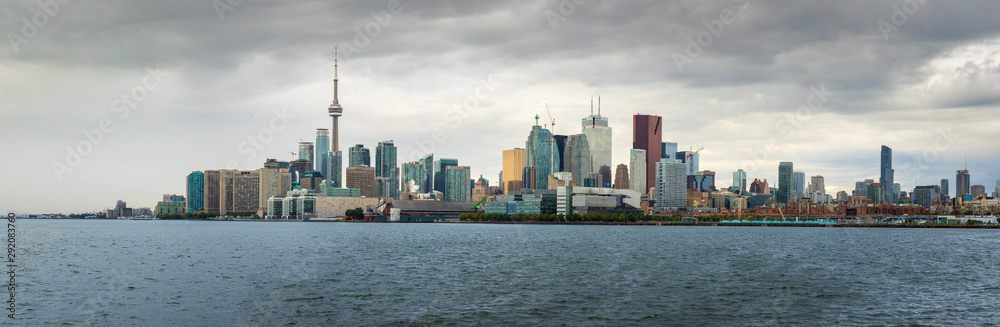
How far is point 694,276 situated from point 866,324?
28.6 meters

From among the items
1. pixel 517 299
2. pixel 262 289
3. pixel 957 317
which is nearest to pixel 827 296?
pixel 957 317

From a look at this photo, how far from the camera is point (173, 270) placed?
7956cm

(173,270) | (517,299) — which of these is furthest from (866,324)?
(173,270)

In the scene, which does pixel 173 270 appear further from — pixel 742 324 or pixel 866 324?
pixel 866 324

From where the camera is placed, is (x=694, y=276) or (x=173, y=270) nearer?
(x=694, y=276)

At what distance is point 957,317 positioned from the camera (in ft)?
163

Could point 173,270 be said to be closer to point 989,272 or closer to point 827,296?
point 827,296

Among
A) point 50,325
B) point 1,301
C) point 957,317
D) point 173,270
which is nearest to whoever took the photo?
point 50,325

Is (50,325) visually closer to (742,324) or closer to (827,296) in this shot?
(742,324)

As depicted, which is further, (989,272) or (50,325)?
(989,272)

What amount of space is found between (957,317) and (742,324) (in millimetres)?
16222

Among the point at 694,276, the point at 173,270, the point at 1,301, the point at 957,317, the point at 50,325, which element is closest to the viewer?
the point at 50,325

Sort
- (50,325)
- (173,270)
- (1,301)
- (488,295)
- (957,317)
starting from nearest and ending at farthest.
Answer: (50,325) → (957,317) → (1,301) → (488,295) → (173,270)

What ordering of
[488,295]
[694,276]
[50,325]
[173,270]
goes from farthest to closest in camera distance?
[173,270] < [694,276] < [488,295] < [50,325]
